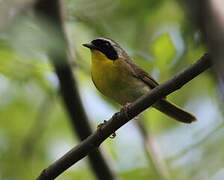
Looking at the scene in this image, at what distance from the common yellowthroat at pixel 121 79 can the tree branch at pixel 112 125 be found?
4.87ft

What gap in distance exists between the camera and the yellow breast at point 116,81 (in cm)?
441

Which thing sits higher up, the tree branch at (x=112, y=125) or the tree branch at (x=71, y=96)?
the tree branch at (x=71, y=96)

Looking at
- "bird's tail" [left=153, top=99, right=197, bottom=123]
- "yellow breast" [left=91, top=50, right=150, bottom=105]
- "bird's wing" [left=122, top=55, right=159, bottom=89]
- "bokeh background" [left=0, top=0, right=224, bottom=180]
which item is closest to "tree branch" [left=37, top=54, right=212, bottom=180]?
"bokeh background" [left=0, top=0, right=224, bottom=180]

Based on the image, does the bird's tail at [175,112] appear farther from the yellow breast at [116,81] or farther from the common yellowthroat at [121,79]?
the yellow breast at [116,81]

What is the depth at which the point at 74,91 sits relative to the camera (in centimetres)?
456

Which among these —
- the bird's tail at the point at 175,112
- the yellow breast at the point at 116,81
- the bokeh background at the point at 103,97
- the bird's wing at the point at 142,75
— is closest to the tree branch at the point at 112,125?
the bokeh background at the point at 103,97

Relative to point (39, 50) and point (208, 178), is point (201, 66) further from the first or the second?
point (208, 178)

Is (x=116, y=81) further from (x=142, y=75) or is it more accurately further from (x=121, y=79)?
(x=142, y=75)

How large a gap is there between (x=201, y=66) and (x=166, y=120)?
3.91 meters

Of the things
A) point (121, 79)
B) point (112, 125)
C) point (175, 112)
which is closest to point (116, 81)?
point (121, 79)

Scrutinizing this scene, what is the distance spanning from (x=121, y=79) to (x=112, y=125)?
1.63 m

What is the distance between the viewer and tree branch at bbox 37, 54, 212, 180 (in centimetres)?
247

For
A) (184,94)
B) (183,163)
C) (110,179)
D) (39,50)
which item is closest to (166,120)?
(184,94)

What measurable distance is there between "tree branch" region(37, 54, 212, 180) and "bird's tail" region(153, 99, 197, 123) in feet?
6.15
